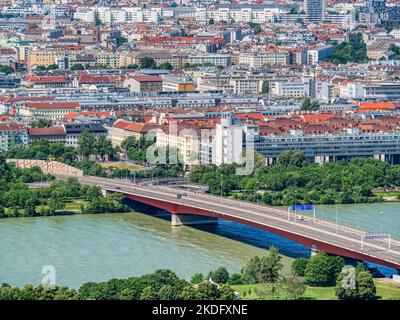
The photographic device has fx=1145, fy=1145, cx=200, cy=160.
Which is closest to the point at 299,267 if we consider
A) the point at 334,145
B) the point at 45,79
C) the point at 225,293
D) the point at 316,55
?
the point at 225,293

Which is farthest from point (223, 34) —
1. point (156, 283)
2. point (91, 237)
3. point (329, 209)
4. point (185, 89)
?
point (156, 283)

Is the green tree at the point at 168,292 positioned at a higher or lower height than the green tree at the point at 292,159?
higher

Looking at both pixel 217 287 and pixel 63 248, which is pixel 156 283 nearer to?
pixel 217 287

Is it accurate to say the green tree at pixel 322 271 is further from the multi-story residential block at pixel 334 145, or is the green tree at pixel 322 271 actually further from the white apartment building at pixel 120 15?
the white apartment building at pixel 120 15

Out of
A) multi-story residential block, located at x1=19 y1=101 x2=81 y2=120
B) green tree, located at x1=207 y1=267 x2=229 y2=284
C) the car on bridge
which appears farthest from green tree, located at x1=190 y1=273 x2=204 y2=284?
multi-story residential block, located at x1=19 y1=101 x2=81 y2=120

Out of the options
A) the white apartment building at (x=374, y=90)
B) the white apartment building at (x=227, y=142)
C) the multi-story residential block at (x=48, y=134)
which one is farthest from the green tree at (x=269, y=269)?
the white apartment building at (x=374, y=90)

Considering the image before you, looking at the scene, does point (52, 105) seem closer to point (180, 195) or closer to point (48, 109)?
point (48, 109)

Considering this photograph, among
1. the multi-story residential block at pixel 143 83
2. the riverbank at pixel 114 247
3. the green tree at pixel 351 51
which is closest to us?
the riverbank at pixel 114 247
